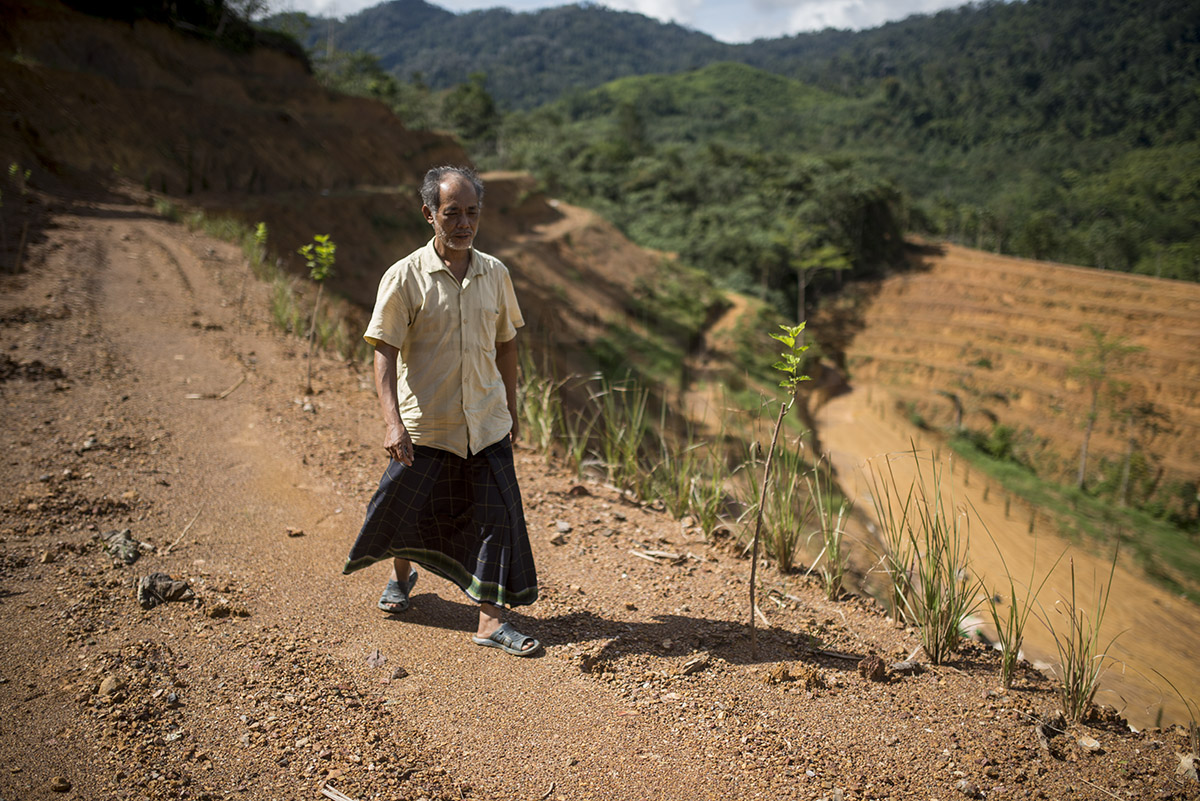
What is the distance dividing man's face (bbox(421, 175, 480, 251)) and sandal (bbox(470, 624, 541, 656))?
3.73 ft

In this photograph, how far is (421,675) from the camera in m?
1.95

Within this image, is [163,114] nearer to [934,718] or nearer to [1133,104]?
[934,718]

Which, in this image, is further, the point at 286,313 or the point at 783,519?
the point at 286,313

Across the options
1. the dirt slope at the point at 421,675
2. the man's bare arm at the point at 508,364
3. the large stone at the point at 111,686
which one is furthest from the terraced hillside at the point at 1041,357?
the large stone at the point at 111,686

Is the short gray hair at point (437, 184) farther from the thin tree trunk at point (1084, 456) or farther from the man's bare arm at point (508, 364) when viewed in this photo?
the thin tree trunk at point (1084, 456)

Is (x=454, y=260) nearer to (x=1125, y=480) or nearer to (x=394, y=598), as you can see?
(x=394, y=598)

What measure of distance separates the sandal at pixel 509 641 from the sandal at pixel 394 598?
0.30 m

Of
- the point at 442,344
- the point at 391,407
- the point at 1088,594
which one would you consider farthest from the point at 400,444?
the point at 1088,594

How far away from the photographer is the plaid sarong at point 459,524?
203 centimetres

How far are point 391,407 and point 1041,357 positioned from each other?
21.3 m

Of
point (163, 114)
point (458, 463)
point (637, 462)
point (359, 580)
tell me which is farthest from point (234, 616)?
point (163, 114)

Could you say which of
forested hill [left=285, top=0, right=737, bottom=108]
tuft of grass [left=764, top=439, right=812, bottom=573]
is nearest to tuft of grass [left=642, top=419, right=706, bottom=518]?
tuft of grass [left=764, top=439, right=812, bottom=573]

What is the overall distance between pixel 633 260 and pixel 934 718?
19873mm

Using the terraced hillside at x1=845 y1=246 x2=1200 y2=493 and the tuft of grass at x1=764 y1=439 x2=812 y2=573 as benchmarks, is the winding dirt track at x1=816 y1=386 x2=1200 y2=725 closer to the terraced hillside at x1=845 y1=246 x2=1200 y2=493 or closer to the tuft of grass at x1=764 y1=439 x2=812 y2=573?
the tuft of grass at x1=764 y1=439 x2=812 y2=573
